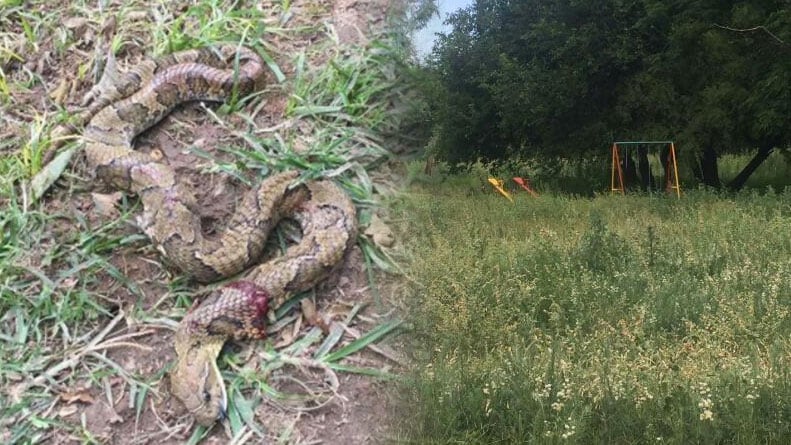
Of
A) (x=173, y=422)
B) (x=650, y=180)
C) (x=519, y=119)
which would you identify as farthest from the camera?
(x=650, y=180)

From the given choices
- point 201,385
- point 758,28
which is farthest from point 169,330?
point 758,28

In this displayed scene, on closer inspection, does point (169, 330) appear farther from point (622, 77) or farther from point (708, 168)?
point (708, 168)

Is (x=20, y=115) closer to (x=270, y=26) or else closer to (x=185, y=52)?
(x=185, y=52)

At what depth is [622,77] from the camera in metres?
9.34

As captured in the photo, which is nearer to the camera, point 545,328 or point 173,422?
point 173,422

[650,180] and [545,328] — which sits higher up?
[545,328]

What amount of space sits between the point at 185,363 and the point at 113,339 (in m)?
0.29

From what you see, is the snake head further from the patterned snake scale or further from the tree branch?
the tree branch

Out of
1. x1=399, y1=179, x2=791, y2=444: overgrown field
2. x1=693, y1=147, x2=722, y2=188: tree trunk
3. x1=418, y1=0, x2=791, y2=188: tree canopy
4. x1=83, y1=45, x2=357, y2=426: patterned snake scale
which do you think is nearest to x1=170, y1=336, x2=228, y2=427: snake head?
x1=83, y1=45, x2=357, y2=426: patterned snake scale

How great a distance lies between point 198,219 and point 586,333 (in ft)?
6.74

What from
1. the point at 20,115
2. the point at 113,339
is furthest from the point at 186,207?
the point at 20,115

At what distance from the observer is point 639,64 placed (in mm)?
9273

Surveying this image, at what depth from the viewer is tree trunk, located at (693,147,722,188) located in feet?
35.8

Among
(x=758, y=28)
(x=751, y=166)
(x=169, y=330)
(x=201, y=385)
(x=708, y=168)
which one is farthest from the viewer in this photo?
(x=751, y=166)
